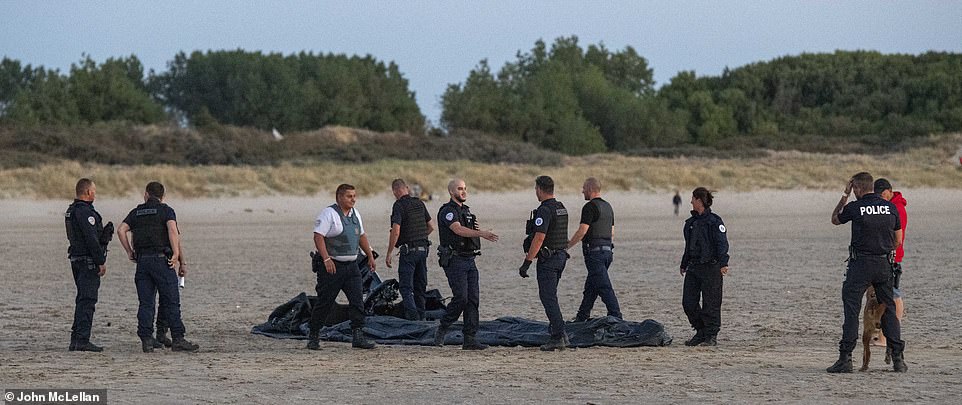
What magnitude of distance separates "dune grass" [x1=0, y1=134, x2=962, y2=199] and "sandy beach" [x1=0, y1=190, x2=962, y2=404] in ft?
21.7

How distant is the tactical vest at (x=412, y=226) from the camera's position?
45.2 ft

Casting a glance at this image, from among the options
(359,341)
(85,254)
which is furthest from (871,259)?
(85,254)

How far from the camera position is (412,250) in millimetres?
13711

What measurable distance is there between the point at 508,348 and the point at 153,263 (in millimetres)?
3342

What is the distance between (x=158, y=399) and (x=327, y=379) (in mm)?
1483

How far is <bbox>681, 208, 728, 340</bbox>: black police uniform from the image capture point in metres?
11.7

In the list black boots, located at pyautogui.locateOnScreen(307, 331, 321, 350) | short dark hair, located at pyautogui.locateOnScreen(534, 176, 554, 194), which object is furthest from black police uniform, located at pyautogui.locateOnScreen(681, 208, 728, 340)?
black boots, located at pyautogui.locateOnScreen(307, 331, 321, 350)

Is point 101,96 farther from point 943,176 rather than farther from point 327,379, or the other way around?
point 327,379

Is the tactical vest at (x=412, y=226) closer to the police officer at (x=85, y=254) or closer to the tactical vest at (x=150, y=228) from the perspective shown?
the tactical vest at (x=150, y=228)

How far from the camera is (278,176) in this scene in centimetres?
3647

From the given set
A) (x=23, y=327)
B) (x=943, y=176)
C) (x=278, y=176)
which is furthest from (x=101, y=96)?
(x=23, y=327)

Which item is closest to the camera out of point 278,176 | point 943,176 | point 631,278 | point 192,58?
point 631,278

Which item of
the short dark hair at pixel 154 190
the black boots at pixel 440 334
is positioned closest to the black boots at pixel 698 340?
the black boots at pixel 440 334

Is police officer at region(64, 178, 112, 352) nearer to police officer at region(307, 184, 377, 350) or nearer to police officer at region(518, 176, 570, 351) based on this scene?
police officer at region(307, 184, 377, 350)
